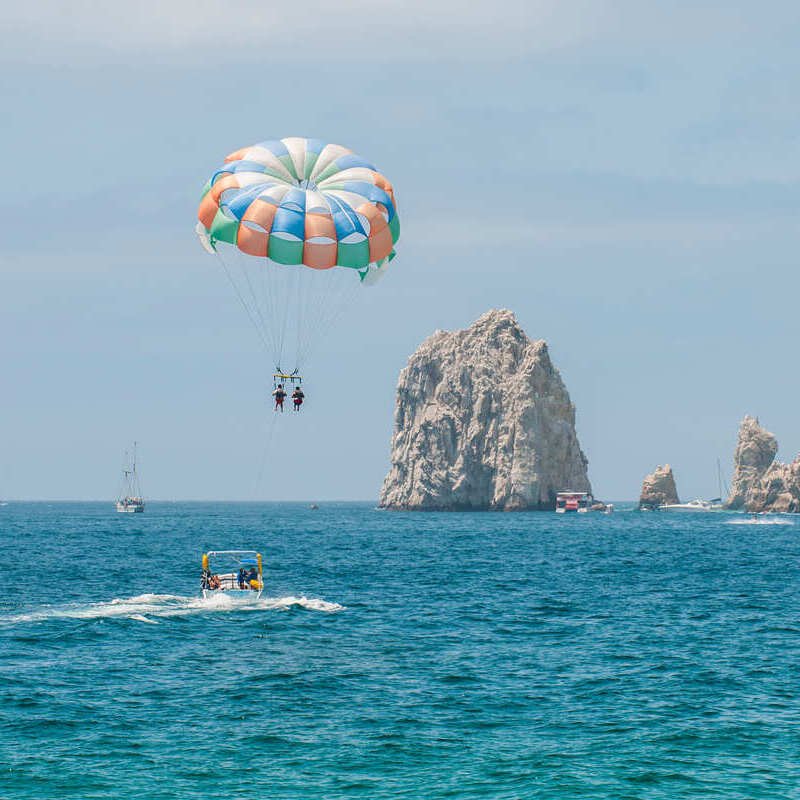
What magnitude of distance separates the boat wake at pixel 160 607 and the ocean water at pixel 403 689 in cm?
19

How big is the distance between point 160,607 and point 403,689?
22662 millimetres

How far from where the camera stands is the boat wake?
169 feet

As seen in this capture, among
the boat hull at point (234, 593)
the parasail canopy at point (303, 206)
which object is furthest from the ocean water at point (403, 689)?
the parasail canopy at point (303, 206)

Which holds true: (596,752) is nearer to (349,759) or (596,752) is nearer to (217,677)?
(349,759)

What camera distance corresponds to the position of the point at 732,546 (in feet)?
372

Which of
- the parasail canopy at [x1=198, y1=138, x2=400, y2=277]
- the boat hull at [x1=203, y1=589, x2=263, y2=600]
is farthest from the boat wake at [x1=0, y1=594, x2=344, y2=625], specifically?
the parasail canopy at [x1=198, y1=138, x2=400, y2=277]

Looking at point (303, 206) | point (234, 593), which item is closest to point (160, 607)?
point (234, 593)

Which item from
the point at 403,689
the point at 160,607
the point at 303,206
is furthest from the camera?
the point at 160,607

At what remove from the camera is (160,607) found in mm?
55094

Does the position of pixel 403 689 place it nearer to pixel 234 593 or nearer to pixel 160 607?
pixel 160 607

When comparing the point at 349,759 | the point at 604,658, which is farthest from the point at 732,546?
the point at 349,759

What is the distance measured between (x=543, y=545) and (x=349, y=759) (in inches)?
3454

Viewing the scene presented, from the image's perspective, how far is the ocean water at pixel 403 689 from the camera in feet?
86.1

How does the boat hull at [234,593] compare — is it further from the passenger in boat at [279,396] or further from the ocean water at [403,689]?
the passenger in boat at [279,396]
